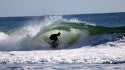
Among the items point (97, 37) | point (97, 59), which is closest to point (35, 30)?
point (97, 37)

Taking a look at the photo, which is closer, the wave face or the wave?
the wave face

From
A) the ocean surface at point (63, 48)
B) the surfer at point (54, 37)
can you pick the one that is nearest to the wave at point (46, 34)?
the ocean surface at point (63, 48)

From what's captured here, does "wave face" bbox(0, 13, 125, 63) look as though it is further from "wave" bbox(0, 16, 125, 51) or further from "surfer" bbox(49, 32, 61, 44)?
"surfer" bbox(49, 32, 61, 44)

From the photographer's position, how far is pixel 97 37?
20.2 meters

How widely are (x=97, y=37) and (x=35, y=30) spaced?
5.04m

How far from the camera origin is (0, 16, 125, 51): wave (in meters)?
21.0

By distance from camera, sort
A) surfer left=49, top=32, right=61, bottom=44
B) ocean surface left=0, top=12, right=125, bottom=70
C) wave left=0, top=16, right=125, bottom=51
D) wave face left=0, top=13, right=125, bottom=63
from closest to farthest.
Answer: ocean surface left=0, top=12, right=125, bottom=70, wave face left=0, top=13, right=125, bottom=63, wave left=0, top=16, right=125, bottom=51, surfer left=49, top=32, right=61, bottom=44

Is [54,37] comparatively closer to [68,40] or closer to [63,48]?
[68,40]

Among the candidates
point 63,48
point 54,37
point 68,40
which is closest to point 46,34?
point 54,37

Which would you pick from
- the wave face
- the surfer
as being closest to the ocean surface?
the wave face

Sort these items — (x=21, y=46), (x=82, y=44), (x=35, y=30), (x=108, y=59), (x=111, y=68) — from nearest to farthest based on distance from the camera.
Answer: (x=111, y=68) < (x=108, y=59) < (x=82, y=44) < (x=21, y=46) < (x=35, y=30)

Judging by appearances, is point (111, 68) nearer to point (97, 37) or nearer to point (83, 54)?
point (83, 54)

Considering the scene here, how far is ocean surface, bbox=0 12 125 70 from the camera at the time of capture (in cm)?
1250

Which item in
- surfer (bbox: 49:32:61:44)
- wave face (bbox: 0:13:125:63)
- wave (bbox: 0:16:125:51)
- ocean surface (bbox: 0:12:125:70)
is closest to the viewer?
ocean surface (bbox: 0:12:125:70)
